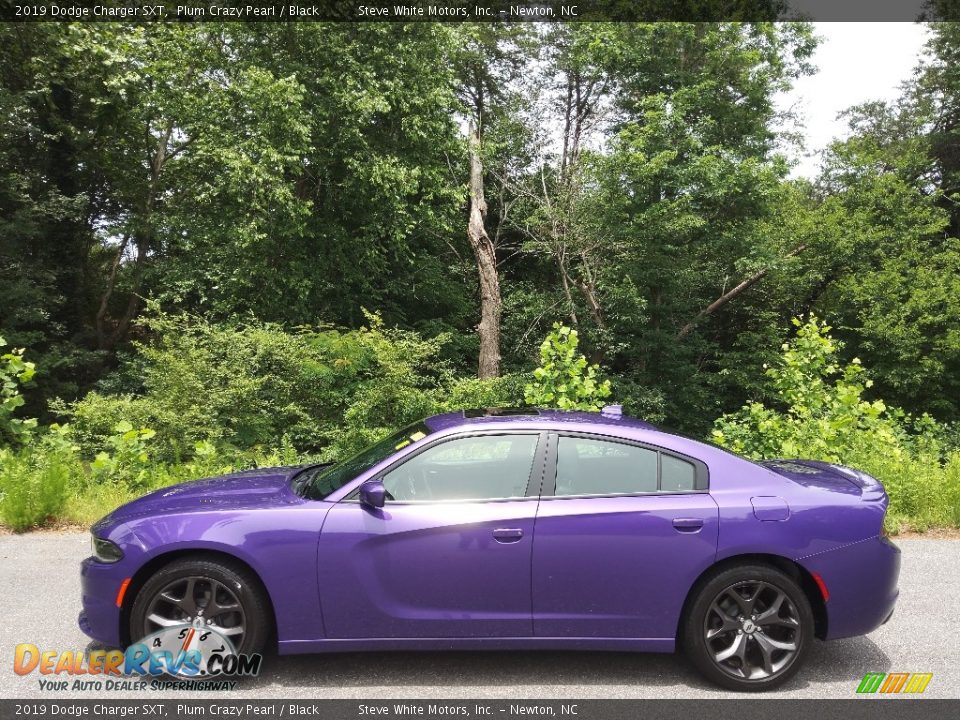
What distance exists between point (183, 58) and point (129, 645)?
16624 millimetres

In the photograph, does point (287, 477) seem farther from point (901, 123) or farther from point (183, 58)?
point (901, 123)

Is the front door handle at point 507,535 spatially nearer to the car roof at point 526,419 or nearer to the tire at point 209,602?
the car roof at point 526,419

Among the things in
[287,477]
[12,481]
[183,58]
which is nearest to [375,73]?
[183,58]

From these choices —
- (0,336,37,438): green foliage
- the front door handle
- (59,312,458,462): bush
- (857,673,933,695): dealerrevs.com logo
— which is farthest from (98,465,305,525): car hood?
(59,312,458,462): bush

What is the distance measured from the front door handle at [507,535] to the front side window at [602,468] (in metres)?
0.32

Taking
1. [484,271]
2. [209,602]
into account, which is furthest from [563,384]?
[484,271]

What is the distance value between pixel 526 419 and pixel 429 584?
110cm

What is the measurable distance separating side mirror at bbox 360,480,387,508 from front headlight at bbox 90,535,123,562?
51.8 inches

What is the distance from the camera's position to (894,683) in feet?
12.8

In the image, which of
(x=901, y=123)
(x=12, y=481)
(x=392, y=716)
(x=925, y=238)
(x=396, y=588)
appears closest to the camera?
(x=392, y=716)

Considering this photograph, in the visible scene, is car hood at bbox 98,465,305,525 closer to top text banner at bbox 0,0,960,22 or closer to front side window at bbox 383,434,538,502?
front side window at bbox 383,434,538,502

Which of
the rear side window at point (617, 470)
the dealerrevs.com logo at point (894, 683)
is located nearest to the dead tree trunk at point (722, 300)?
the dealerrevs.com logo at point (894, 683)

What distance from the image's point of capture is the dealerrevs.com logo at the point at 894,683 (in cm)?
384

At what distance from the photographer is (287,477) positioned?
185 inches
